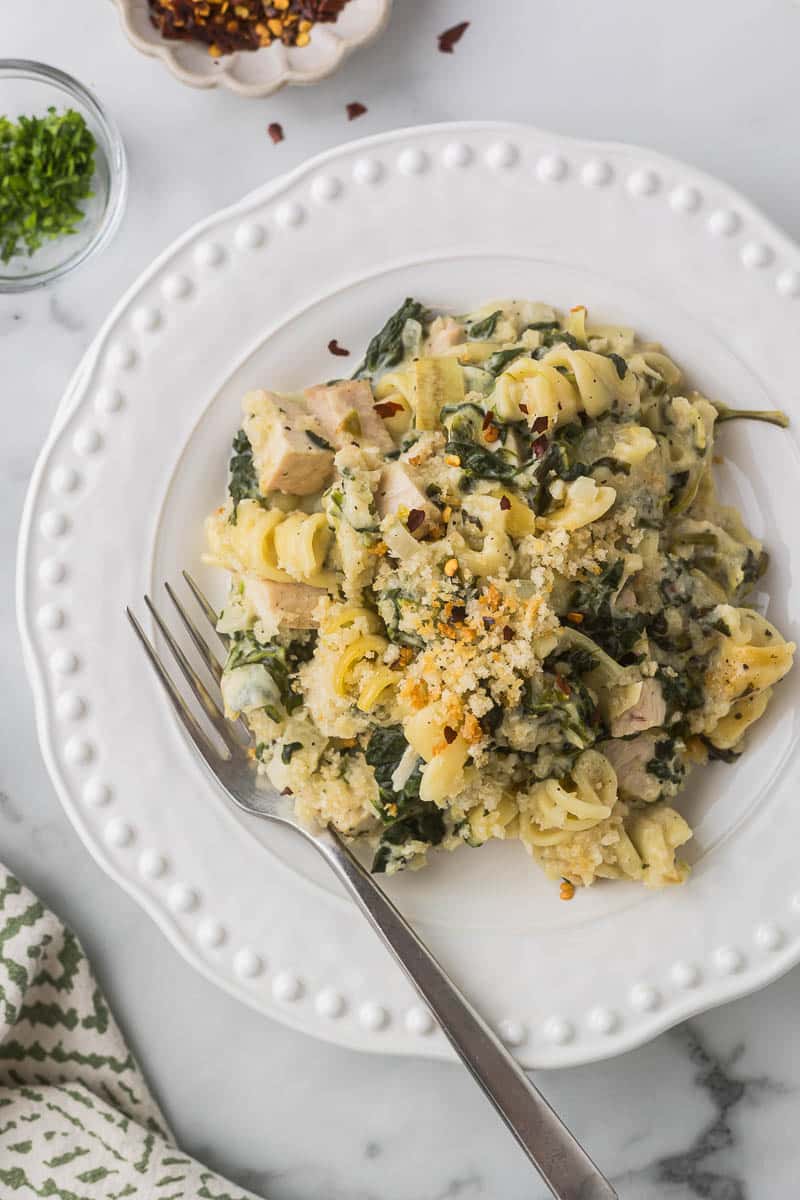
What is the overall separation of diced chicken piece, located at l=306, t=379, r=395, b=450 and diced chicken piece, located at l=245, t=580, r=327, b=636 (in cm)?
42

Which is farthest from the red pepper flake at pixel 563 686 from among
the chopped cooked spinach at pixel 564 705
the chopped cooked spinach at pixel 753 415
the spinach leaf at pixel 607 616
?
the chopped cooked spinach at pixel 753 415

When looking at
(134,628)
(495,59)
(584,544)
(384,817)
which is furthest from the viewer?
(495,59)

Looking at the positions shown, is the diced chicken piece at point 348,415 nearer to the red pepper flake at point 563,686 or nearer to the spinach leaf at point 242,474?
the spinach leaf at point 242,474

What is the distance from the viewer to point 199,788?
3.29 metres

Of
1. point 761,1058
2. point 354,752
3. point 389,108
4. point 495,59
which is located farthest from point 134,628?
point 761,1058

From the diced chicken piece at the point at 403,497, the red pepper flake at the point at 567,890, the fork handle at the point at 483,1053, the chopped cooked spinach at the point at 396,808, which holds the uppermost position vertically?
the diced chicken piece at the point at 403,497

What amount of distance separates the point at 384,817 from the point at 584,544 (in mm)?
952

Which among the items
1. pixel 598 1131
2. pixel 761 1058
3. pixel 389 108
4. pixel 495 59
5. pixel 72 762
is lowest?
pixel 598 1131

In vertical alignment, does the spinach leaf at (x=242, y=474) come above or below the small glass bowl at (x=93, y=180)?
below

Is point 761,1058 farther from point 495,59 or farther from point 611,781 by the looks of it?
point 495,59

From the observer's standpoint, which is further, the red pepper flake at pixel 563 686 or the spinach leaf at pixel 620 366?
the spinach leaf at pixel 620 366

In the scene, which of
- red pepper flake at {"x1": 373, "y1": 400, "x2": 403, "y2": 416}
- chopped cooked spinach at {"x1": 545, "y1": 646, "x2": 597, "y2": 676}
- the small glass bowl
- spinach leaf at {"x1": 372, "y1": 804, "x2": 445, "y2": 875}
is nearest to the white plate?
spinach leaf at {"x1": 372, "y1": 804, "x2": 445, "y2": 875}

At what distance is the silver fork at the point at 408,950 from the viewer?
2994 millimetres

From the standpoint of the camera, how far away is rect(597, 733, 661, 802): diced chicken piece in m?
3.08
